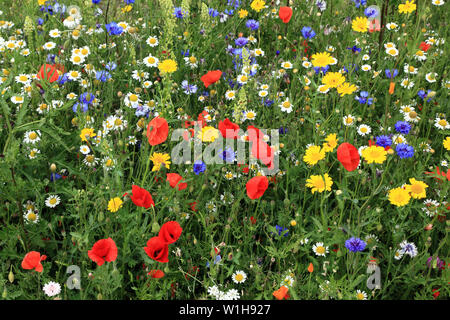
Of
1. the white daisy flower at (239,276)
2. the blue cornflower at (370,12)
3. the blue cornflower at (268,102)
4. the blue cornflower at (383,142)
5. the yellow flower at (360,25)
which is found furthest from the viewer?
the blue cornflower at (370,12)

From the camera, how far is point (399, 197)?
1.96m

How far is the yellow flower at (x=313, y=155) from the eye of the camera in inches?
84.1

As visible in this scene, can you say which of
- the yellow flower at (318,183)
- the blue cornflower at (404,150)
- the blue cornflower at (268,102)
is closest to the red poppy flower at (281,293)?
the yellow flower at (318,183)

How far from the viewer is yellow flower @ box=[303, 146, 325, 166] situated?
214 cm

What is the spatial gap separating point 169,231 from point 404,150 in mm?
1228

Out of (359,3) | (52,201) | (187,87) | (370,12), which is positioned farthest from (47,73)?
(359,3)

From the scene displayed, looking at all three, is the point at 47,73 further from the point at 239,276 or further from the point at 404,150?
the point at 404,150

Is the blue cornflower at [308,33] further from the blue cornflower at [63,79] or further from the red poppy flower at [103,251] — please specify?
the red poppy flower at [103,251]

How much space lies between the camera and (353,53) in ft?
9.86

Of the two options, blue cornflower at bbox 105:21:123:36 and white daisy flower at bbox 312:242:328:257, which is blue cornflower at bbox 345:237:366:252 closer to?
white daisy flower at bbox 312:242:328:257

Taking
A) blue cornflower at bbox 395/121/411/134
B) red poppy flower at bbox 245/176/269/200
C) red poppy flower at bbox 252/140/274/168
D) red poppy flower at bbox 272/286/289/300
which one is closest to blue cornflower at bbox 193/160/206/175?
red poppy flower at bbox 252/140/274/168

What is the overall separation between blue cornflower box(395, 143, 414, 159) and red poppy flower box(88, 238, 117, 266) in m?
1.37
